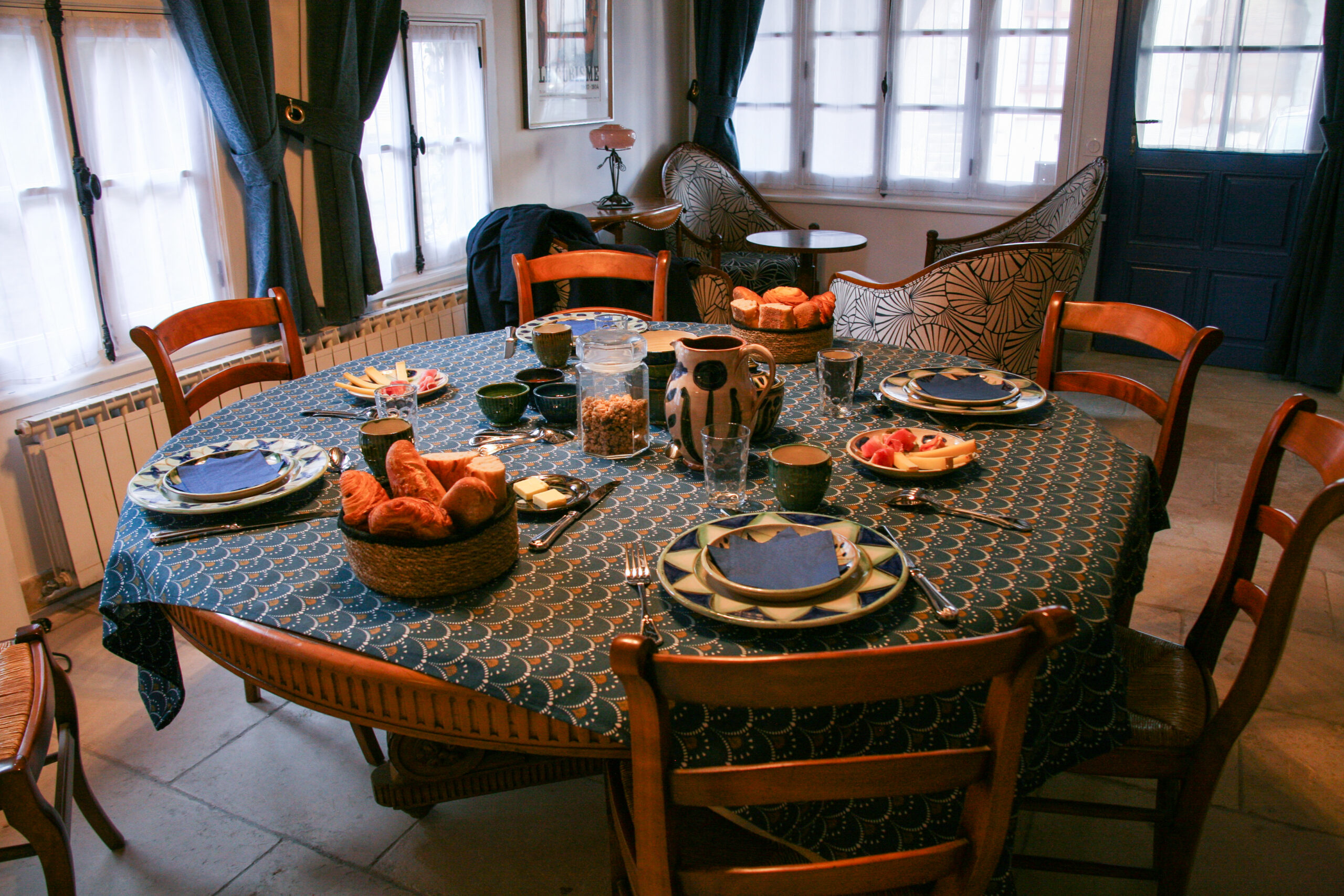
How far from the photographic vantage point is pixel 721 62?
17.8ft

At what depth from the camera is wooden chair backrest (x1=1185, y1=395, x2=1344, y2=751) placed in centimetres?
112

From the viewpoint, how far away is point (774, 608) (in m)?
1.07

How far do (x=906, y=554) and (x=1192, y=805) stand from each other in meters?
0.54

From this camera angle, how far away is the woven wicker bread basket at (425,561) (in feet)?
3.58

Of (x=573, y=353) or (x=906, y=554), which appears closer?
(x=906, y=554)

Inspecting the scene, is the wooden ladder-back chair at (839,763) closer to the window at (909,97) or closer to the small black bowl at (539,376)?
the small black bowl at (539,376)

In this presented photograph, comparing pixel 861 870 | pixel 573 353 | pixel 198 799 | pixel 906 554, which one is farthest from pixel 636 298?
pixel 861 870

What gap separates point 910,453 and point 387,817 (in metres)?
1.19

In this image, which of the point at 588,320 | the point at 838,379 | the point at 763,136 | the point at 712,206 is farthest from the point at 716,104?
the point at 838,379

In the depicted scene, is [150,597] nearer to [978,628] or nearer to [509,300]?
[978,628]

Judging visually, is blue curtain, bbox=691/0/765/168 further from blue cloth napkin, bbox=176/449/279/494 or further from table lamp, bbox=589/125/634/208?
blue cloth napkin, bbox=176/449/279/494

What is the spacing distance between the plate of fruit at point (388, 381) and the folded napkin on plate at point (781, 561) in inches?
33.2

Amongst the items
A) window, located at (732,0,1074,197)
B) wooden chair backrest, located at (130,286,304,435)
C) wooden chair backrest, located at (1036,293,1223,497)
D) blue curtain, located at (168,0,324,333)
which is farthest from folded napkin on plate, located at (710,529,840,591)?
window, located at (732,0,1074,197)

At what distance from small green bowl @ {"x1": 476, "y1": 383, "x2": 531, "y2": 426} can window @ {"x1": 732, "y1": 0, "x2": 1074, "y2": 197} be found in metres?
4.07
